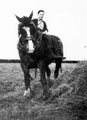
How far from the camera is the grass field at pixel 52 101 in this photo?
8.29m

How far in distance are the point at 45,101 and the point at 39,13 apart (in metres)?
2.80

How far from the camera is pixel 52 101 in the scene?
365 inches

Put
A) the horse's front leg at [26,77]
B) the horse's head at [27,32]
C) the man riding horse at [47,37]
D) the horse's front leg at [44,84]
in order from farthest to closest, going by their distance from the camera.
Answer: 1. the man riding horse at [47,37]
2. the horse's front leg at [26,77]
3. the horse's front leg at [44,84]
4. the horse's head at [27,32]

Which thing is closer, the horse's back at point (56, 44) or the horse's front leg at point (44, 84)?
the horse's front leg at point (44, 84)

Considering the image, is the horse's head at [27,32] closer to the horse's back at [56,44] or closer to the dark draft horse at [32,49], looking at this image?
the dark draft horse at [32,49]

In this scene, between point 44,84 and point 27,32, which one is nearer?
point 27,32

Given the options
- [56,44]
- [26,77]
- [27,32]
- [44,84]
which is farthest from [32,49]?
[56,44]

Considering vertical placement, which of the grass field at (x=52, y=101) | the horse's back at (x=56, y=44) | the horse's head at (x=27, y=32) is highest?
the horse's head at (x=27, y=32)

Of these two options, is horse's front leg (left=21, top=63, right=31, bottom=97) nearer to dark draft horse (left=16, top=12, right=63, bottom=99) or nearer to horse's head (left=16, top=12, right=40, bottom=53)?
dark draft horse (left=16, top=12, right=63, bottom=99)

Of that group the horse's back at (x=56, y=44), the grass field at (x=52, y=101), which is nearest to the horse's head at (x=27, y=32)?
the horse's back at (x=56, y=44)

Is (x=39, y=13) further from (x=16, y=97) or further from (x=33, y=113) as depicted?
(x=33, y=113)

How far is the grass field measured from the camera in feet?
27.2

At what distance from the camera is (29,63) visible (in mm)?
10055

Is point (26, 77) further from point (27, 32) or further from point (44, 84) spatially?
point (27, 32)
